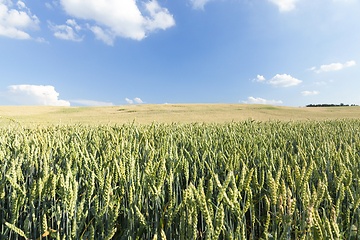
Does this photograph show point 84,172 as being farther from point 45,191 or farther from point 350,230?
point 350,230

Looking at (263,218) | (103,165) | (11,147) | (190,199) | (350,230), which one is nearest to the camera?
(190,199)

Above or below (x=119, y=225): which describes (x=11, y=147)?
above

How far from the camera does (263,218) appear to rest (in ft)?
3.18

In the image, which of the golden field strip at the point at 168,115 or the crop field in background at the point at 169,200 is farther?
the golden field strip at the point at 168,115

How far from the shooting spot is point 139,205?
0.80 m

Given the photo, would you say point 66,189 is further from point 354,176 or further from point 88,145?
point 354,176

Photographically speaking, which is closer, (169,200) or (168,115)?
(169,200)

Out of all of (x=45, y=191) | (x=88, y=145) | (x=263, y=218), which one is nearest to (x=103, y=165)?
→ (x=45, y=191)

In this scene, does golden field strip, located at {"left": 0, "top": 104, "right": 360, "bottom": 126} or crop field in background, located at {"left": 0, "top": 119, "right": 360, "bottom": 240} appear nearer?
crop field in background, located at {"left": 0, "top": 119, "right": 360, "bottom": 240}

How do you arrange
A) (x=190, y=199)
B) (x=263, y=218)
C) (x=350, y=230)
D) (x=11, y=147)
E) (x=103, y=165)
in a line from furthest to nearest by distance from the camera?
(x=11, y=147)
(x=103, y=165)
(x=263, y=218)
(x=350, y=230)
(x=190, y=199)

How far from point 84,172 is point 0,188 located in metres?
0.38

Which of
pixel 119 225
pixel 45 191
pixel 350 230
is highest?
pixel 45 191

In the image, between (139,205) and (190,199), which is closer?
(190,199)

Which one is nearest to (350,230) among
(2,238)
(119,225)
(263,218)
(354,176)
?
(263,218)
